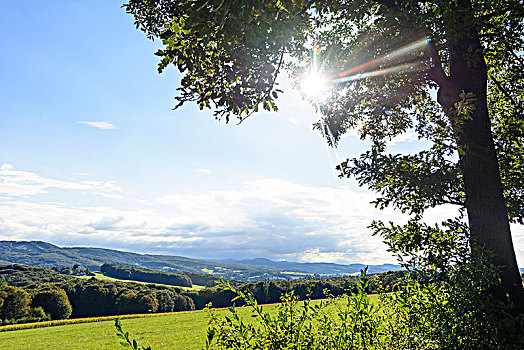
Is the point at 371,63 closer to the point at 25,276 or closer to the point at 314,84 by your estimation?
the point at 314,84

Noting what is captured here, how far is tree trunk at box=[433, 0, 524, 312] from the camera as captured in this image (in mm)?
5668

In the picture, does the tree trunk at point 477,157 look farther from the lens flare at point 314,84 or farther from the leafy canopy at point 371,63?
the lens flare at point 314,84

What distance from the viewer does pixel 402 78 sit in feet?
28.3

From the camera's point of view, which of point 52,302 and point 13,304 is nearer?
point 13,304

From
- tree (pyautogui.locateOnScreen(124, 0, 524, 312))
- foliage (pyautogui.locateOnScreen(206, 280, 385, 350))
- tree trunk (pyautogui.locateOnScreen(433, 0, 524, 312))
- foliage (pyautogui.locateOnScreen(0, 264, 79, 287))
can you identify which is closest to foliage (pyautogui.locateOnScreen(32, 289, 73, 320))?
foliage (pyautogui.locateOnScreen(0, 264, 79, 287))

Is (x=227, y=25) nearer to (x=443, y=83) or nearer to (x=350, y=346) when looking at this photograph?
(x=350, y=346)

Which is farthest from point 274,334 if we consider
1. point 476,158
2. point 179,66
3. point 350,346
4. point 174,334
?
point 174,334

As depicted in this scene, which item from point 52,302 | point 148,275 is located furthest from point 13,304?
point 148,275

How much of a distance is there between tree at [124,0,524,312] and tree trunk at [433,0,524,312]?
0.02 meters

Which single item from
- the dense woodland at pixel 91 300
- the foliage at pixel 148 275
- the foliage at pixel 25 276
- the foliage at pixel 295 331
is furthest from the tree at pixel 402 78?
the foliage at pixel 148 275

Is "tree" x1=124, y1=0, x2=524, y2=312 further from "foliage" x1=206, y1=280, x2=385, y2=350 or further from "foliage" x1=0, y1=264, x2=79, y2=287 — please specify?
"foliage" x1=0, y1=264, x2=79, y2=287

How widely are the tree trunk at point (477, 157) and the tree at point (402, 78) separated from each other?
0.07ft

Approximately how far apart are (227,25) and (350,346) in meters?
4.39

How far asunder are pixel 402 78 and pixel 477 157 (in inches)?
126
